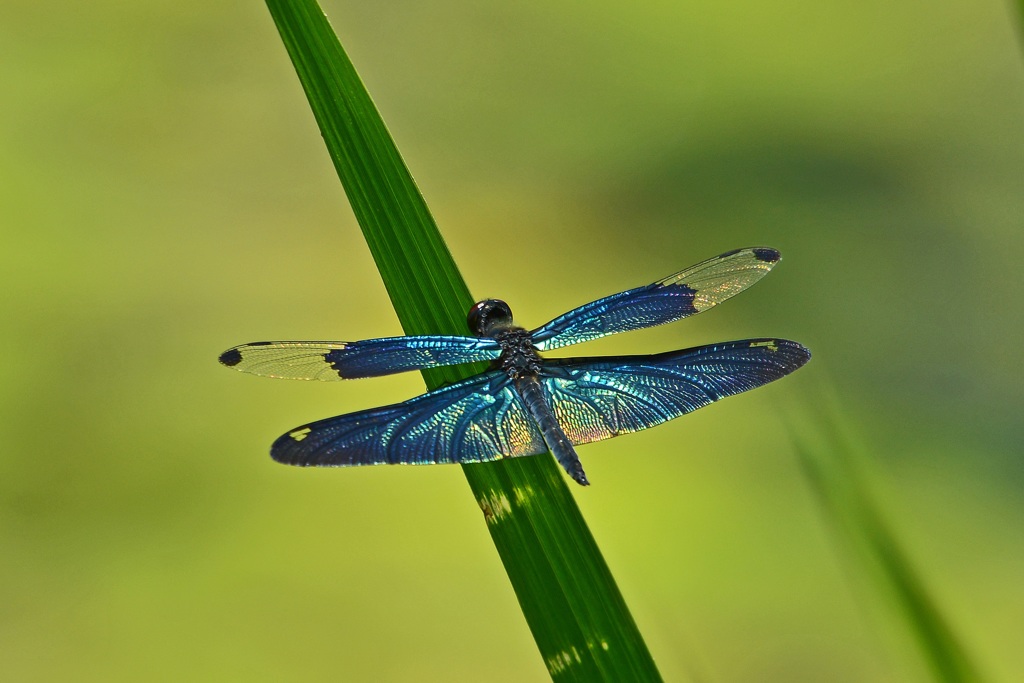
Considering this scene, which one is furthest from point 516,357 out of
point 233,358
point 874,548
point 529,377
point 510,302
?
point 510,302

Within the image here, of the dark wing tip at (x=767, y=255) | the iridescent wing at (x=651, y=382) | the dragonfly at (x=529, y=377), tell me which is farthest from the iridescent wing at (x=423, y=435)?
the dark wing tip at (x=767, y=255)

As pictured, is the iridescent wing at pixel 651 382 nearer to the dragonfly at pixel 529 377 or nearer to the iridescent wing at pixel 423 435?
the dragonfly at pixel 529 377

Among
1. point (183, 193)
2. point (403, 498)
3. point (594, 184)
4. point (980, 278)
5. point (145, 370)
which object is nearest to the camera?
point (403, 498)

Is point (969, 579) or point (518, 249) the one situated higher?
point (518, 249)

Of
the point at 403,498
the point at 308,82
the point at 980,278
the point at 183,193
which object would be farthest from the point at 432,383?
the point at 980,278

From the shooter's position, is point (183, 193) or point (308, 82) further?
point (183, 193)

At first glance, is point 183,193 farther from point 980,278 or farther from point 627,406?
point 980,278

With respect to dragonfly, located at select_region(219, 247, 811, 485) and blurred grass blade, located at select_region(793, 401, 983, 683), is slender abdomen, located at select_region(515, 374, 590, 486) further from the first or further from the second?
blurred grass blade, located at select_region(793, 401, 983, 683)
